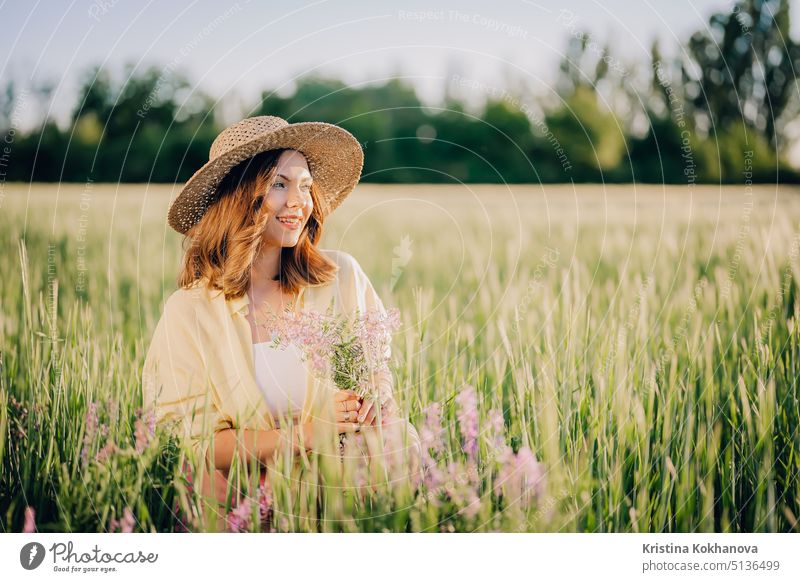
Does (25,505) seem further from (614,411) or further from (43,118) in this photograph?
(614,411)

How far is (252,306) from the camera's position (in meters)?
1.99

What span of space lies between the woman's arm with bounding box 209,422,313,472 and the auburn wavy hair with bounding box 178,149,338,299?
1.16 feet

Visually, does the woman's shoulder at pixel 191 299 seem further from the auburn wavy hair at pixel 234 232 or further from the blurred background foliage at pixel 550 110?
the blurred background foliage at pixel 550 110

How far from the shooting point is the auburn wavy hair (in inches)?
76.2

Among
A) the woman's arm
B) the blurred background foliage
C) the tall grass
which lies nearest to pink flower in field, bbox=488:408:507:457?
the tall grass

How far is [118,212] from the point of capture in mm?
3902

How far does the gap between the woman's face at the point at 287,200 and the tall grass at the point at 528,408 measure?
486mm

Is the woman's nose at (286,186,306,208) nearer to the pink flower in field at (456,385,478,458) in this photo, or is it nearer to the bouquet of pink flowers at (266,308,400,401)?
the bouquet of pink flowers at (266,308,400,401)

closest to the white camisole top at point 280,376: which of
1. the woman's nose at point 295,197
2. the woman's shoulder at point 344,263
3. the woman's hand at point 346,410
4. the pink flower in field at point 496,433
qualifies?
the woman's hand at point 346,410

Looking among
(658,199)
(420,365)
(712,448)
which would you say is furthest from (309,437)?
(658,199)

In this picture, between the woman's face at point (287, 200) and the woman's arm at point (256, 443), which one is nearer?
the woman's arm at point (256, 443)

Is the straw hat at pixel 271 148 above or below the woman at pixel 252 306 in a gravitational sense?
above

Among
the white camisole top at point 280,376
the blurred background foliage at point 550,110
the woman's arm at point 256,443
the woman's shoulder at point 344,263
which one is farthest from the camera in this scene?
the blurred background foliage at point 550,110

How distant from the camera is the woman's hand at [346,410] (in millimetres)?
1910
